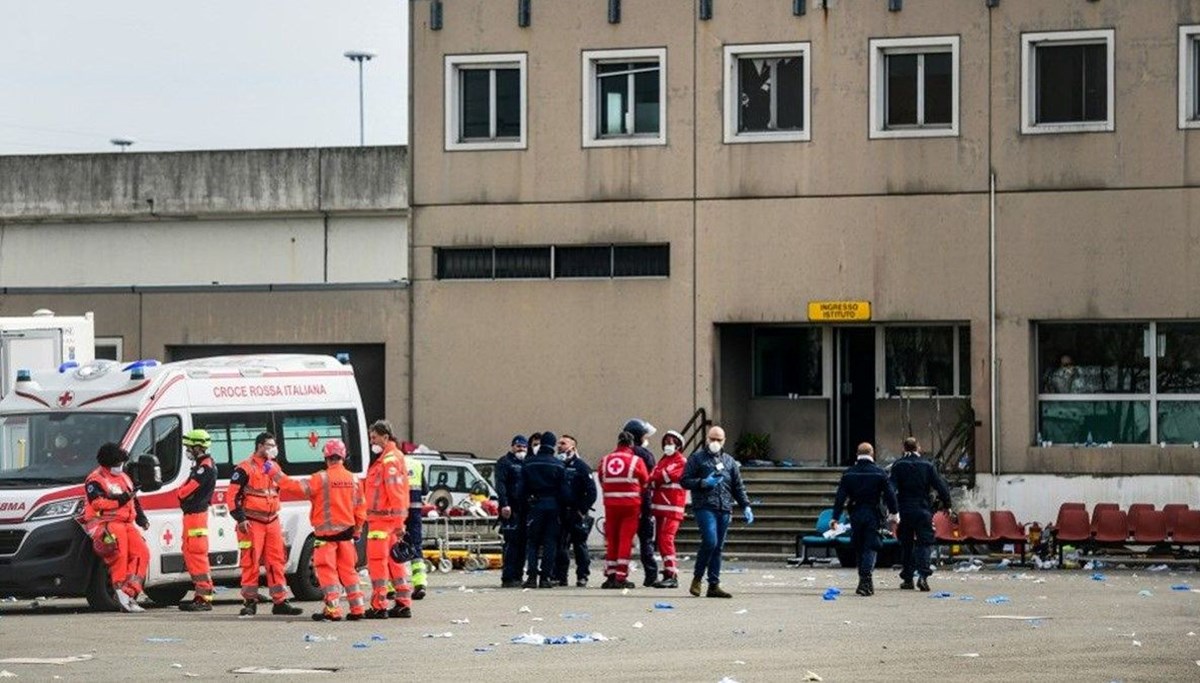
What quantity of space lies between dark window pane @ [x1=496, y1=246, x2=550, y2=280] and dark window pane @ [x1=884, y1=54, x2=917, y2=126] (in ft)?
20.0

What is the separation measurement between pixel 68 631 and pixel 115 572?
2920 millimetres

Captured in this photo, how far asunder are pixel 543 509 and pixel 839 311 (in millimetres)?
11870


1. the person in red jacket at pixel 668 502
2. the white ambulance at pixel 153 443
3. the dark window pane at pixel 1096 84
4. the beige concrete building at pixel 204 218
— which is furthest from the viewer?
the beige concrete building at pixel 204 218

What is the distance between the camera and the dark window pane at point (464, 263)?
1651 inches

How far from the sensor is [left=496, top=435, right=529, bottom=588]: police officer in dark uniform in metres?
29.6

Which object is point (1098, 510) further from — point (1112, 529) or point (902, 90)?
point (902, 90)

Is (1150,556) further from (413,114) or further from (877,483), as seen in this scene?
(413,114)

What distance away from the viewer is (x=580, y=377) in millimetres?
41188

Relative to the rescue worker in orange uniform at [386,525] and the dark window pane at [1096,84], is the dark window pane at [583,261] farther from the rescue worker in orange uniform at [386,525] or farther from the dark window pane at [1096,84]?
the rescue worker in orange uniform at [386,525]

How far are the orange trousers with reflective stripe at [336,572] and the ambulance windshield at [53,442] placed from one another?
3.56m

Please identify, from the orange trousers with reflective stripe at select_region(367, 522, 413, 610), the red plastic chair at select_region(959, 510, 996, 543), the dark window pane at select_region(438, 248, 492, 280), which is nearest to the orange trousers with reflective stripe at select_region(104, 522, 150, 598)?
the orange trousers with reflective stripe at select_region(367, 522, 413, 610)

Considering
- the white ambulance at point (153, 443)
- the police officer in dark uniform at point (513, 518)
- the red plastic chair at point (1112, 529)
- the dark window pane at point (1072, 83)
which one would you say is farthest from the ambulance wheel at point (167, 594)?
the dark window pane at point (1072, 83)

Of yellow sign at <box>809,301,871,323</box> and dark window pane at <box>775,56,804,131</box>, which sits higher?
dark window pane at <box>775,56,804,131</box>

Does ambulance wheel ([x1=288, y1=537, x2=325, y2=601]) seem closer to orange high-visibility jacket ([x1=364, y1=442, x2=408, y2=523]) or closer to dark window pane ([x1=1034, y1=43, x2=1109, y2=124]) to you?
orange high-visibility jacket ([x1=364, y1=442, x2=408, y2=523])
